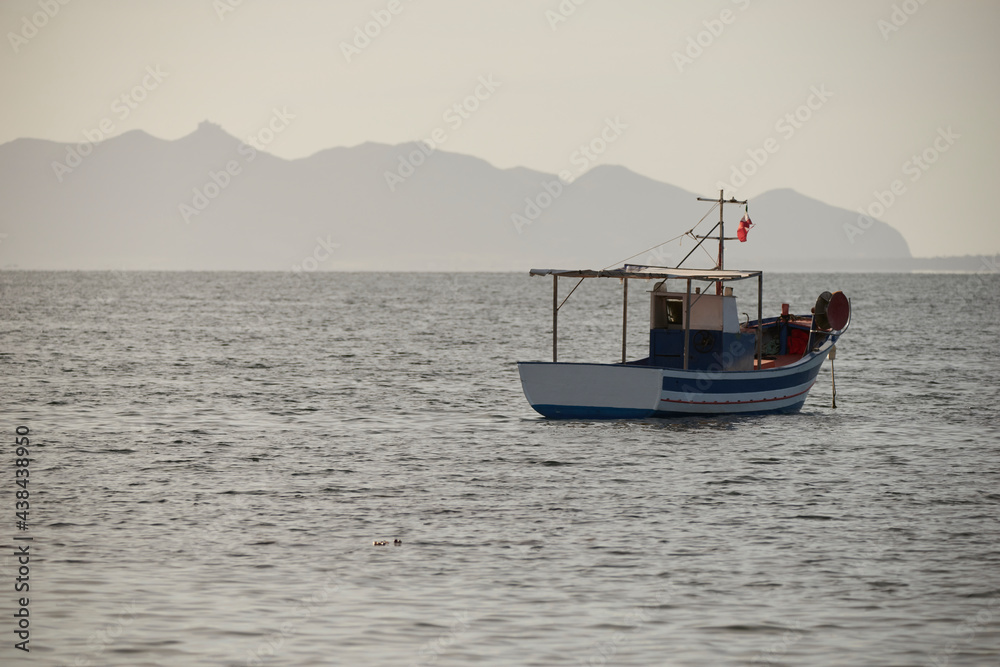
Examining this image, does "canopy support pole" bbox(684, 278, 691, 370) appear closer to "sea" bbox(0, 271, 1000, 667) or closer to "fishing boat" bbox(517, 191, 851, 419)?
"fishing boat" bbox(517, 191, 851, 419)

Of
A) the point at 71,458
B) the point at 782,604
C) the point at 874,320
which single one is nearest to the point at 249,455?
the point at 71,458

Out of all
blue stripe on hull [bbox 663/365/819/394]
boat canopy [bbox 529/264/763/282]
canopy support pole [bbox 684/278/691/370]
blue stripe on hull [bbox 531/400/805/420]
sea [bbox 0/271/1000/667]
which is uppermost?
boat canopy [bbox 529/264/763/282]

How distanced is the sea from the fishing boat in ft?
2.34

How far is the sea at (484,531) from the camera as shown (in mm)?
12594

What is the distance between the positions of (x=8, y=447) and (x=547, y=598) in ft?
55.7

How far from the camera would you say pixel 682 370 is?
30203 mm

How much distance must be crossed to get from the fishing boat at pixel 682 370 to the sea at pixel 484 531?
2.34 feet

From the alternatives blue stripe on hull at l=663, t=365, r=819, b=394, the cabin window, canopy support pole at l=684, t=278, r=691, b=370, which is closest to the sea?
blue stripe on hull at l=663, t=365, r=819, b=394

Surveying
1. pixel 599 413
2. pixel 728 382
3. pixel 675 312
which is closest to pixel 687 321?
pixel 675 312

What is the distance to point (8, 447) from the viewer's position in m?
26.2

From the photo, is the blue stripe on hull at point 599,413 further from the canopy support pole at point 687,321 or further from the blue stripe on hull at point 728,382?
the canopy support pole at point 687,321

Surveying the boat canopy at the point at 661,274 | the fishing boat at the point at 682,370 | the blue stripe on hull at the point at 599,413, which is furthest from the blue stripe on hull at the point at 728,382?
the boat canopy at the point at 661,274

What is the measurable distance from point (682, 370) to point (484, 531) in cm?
1361

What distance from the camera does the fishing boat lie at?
30359mm
